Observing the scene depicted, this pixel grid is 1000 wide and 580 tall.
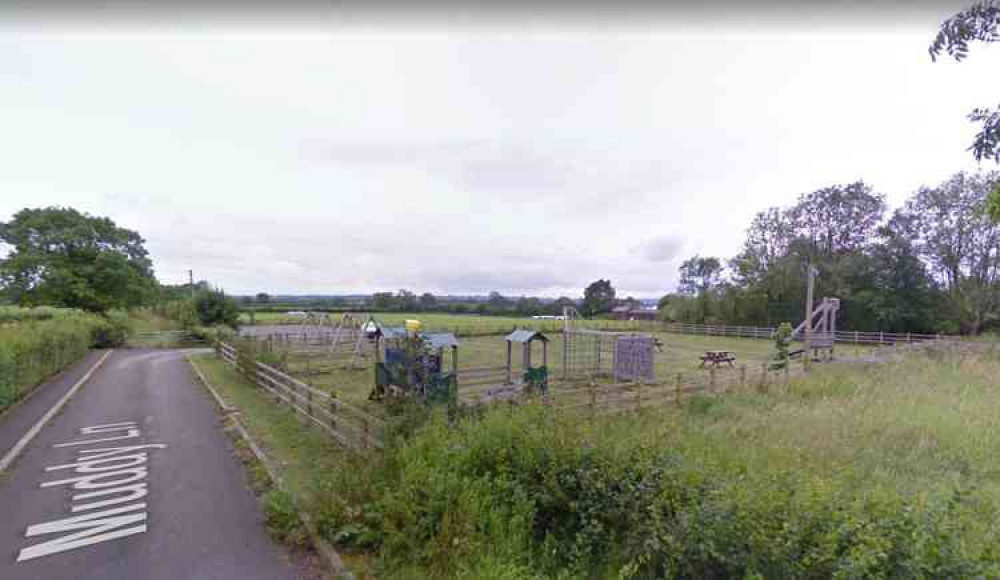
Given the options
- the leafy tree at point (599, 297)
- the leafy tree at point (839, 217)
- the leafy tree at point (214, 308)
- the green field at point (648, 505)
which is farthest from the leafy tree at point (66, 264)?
the leafy tree at point (599, 297)

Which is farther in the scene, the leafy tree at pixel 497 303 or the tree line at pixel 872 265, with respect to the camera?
the leafy tree at pixel 497 303

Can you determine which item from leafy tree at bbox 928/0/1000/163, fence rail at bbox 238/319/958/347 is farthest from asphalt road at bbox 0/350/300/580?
fence rail at bbox 238/319/958/347

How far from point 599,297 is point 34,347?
9025 cm

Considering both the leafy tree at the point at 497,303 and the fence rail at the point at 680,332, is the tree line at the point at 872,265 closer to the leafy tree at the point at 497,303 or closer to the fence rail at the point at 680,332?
the fence rail at the point at 680,332

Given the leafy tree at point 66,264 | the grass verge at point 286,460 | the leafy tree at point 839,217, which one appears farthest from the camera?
the leafy tree at point 839,217

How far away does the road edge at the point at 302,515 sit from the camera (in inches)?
155

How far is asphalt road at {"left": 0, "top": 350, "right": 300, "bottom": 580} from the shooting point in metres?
4.11

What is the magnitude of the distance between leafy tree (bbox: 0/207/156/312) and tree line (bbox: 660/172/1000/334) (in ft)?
173

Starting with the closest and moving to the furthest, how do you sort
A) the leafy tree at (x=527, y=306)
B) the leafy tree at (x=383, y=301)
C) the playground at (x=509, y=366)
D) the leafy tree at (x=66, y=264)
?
the playground at (x=509, y=366), the leafy tree at (x=66, y=264), the leafy tree at (x=383, y=301), the leafy tree at (x=527, y=306)

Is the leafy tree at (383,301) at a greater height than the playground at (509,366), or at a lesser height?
greater

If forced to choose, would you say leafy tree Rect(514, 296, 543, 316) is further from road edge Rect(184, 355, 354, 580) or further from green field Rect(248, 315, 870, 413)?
road edge Rect(184, 355, 354, 580)

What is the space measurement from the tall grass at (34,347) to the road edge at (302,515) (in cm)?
427

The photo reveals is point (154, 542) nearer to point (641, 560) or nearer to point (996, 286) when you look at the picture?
point (641, 560)

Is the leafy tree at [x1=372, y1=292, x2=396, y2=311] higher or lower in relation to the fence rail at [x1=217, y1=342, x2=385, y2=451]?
higher
